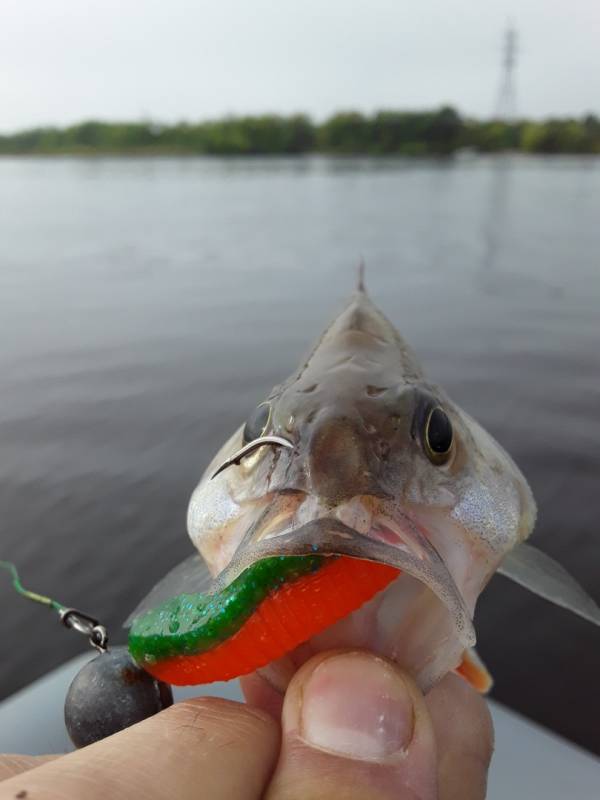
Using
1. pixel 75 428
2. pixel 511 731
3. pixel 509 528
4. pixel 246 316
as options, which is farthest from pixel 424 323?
pixel 509 528

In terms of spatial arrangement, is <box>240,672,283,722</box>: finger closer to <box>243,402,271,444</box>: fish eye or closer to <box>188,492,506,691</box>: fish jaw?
<box>188,492,506,691</box>: fish jaw

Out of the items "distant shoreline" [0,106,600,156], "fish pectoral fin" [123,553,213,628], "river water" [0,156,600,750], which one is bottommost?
"river water" [0,156,600,750]

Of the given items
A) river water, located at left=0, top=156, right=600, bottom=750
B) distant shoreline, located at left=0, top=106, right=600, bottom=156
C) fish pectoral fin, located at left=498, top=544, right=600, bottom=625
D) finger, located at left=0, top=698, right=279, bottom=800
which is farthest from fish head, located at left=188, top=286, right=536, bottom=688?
distant shoreline, located at left=0, top=106, right=600, bottom=156

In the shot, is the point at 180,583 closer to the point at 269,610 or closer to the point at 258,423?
the point at 258,423

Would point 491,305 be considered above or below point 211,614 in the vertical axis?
below

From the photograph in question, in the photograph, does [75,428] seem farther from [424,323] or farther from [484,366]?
[424,323]

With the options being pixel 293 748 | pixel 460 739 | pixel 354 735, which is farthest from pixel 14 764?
pixel 460 739

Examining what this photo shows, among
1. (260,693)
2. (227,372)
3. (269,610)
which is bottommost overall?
(227,372)
